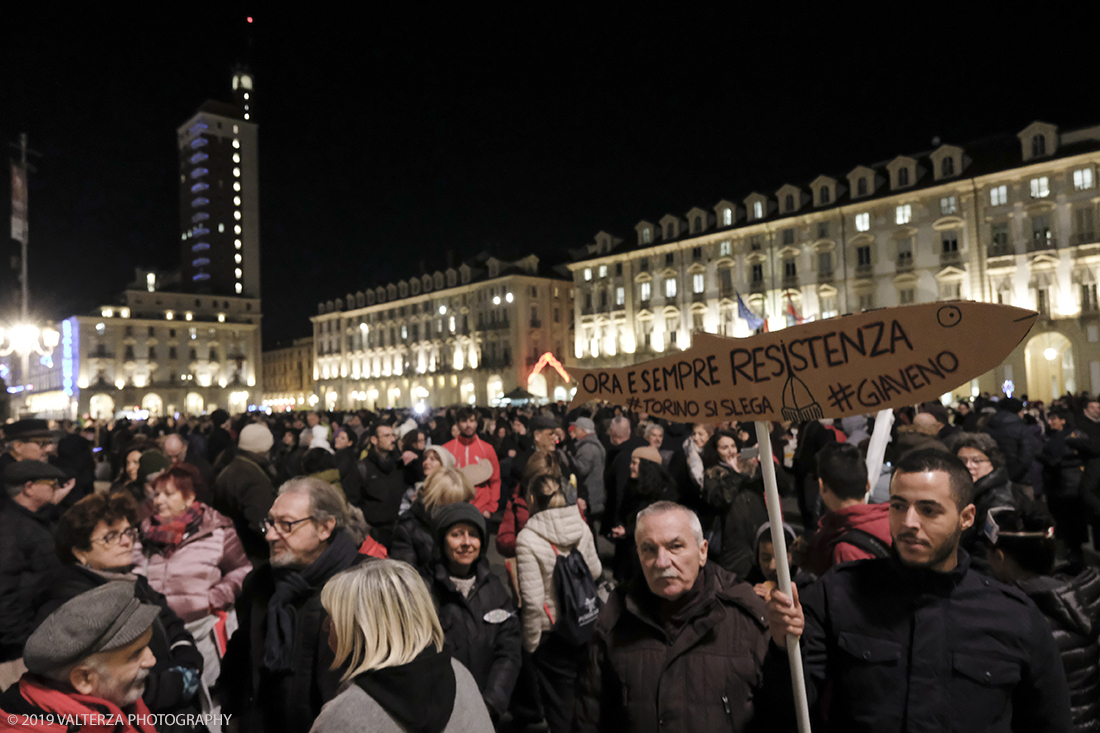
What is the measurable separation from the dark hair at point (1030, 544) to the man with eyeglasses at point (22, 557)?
4583 mm

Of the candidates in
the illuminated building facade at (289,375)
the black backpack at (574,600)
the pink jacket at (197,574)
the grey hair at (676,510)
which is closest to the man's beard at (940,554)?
the grey hair at (676,510)

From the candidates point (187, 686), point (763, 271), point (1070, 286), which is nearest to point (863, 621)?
point (187, 686)

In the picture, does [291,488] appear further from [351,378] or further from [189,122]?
[189,122]

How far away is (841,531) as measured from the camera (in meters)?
3.13

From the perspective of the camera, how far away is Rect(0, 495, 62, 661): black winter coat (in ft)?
12.4

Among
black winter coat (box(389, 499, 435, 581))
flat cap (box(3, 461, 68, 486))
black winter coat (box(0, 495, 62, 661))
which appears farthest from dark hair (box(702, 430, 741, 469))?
flat cap (box(3, 461, 68, 486))

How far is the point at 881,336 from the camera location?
231 cm

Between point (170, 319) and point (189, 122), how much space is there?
2997 cm

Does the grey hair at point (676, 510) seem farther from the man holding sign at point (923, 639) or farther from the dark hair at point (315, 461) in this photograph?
the dark hair at point (315, 461)

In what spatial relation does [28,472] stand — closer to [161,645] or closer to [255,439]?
[255,439]

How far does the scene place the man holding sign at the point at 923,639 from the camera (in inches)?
86.6

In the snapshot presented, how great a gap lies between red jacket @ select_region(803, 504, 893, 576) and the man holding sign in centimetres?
65

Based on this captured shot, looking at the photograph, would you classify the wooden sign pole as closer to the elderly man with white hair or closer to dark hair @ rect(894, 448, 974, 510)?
the elderly man with white hair

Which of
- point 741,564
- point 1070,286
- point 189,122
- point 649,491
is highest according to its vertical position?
point 189,122
